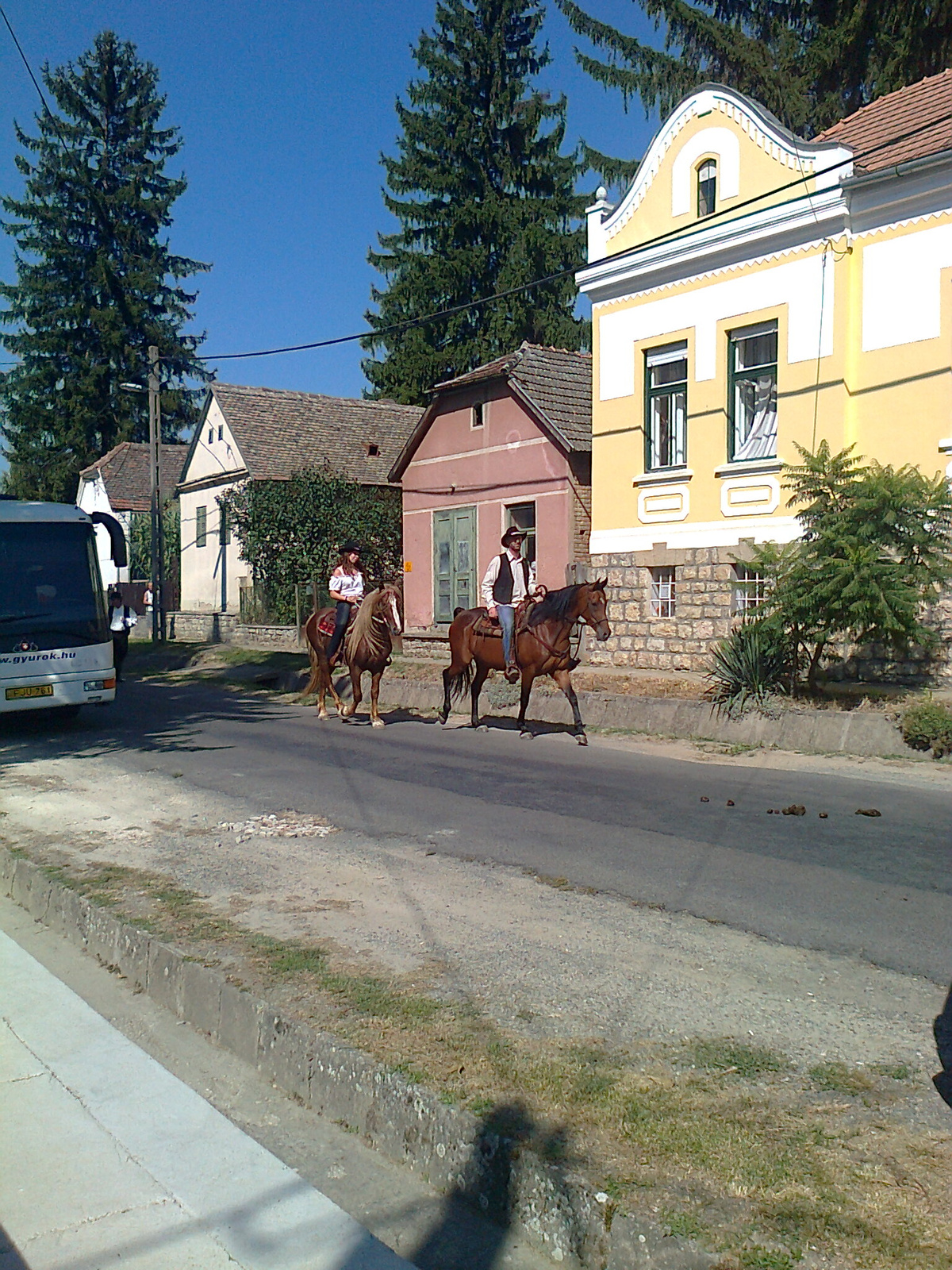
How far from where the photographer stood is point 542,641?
15.0 metres

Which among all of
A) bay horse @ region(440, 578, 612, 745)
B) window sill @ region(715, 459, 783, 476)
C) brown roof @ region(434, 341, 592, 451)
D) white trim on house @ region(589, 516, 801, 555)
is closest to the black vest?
bay horse @ region(440, 578, 612, 745)


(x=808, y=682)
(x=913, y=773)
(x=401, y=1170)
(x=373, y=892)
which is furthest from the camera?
(x=808, y=682)

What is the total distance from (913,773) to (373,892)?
23.0 ft

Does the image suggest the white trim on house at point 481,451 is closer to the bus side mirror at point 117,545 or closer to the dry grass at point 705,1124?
the bus side mirror at point 117,545

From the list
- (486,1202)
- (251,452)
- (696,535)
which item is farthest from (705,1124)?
(251,452)

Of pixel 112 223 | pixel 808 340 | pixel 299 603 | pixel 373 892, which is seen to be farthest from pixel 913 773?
pixel 112 223

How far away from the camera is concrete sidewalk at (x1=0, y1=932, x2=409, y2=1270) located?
3.65 meters

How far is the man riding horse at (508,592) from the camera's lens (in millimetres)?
15539

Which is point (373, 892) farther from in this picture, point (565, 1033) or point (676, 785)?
point (676, 785)

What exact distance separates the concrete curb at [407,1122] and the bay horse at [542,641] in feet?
29.5

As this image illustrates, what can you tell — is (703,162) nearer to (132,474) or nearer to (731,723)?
(731,723)

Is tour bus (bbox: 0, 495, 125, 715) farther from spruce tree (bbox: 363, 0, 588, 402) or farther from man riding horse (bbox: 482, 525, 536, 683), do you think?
spruce tree (bbox: 363, 0, 588, 402)

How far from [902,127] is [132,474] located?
43.1 metres

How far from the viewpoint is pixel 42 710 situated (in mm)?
17625
